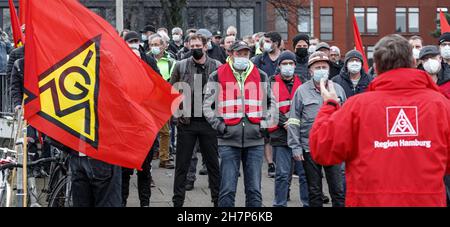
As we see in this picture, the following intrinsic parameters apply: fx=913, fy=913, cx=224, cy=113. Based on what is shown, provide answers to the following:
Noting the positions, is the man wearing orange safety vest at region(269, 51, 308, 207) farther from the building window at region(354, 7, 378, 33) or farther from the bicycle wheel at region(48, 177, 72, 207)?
the building window at region(354, 7, 378, 33)

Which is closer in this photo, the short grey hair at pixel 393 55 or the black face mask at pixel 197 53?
the short grey hair at pixel 393 55

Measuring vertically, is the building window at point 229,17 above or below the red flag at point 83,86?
above

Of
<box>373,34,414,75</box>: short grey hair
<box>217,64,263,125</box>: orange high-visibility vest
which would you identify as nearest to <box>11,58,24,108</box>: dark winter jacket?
<box>217,64,263,125</box>: orange high-visibility vest

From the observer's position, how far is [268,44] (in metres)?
14.2

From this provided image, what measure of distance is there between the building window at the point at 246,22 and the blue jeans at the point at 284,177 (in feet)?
127

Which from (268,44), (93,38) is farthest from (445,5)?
(93,38)

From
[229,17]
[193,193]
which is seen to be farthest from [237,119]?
[229,17]

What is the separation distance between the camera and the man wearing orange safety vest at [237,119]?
394 inches

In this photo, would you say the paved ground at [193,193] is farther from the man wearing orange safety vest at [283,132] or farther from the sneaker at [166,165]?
the man wearing orange safety vest at [283,132]

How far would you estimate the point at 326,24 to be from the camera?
238 feet

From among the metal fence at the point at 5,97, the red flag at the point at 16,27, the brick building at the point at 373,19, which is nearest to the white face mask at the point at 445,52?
the red flag at the point at 16,27

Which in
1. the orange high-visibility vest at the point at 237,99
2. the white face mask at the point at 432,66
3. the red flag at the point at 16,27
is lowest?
the orange high-visibility vest at the point at 237,99

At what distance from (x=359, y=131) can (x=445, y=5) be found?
7265 cm
